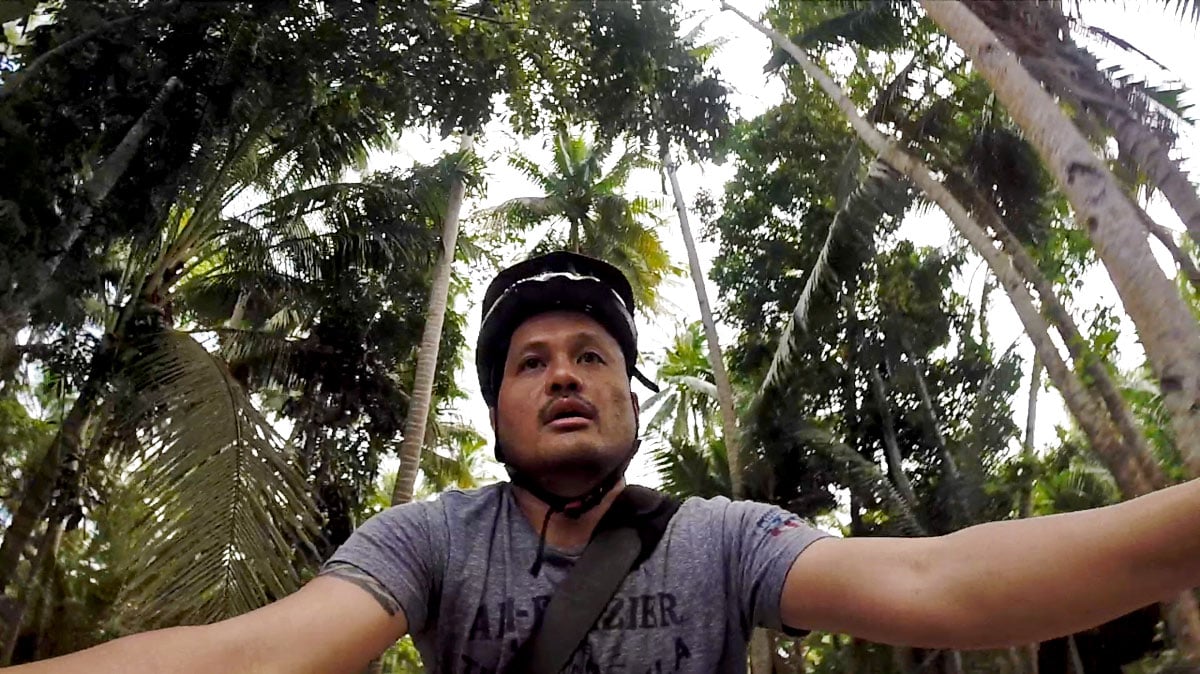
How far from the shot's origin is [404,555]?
690 millimetres

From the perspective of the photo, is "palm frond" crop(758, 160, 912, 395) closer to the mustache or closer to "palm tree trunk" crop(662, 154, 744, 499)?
"palm tree trunk" crop(662, 154, 744, 499)

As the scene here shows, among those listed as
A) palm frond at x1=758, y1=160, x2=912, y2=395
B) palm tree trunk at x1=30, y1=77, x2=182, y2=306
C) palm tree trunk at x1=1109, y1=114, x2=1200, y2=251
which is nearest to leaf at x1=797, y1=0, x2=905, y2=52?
palm frond at x1=758, y1=160, x2=912, y2=395

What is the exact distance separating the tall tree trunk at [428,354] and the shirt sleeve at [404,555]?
12.2ft

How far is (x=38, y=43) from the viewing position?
2.21 m

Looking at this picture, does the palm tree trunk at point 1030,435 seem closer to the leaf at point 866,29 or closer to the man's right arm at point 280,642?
the leaf at point 866,29

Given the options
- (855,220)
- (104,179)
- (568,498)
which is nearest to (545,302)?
(568,498)

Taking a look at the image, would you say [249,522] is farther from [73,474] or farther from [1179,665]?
[1179,665]

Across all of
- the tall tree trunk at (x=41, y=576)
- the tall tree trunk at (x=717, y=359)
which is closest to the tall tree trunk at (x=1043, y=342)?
the tall tree trunk at (x=717, y=359)

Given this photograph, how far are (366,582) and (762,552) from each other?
347 millimetres

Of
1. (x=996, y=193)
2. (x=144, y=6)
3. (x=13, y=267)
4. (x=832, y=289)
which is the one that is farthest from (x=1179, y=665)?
(x=144, y=6)

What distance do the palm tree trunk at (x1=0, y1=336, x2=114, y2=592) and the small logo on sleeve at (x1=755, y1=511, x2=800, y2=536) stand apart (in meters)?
2.76

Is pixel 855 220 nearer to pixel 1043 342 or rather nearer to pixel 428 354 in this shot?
pixel 1043 342

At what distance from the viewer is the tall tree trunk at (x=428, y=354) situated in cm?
435

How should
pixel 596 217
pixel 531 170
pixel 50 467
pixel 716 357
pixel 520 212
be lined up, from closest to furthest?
pixel 50 467
pixel 716 357
pixel 531 170
pixel 520 212
pixel 596 217
